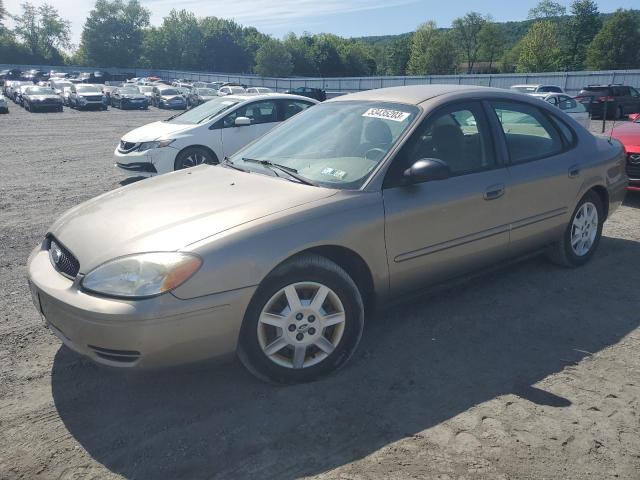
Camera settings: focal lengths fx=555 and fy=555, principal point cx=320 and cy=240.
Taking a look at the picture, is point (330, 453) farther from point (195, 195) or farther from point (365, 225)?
point (195, 195)

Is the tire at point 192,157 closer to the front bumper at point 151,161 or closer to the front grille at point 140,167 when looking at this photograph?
the front bumper at point 151,161

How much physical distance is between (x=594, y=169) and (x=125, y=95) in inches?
1398

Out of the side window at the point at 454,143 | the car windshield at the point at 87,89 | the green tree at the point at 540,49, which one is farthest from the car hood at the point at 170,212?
the green tree at the point at 540,49

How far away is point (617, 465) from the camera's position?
8.36ft

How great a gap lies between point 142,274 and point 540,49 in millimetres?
90345

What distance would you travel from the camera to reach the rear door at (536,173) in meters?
4.19

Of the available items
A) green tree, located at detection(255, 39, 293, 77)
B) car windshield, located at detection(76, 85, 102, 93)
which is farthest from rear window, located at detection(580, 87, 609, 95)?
green tree, located at detection(255, 39, 293, 77)

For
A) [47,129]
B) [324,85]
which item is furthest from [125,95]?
[324,85]

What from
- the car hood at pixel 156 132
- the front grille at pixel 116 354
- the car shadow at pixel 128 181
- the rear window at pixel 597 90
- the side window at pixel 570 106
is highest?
the rear window at pixel 597 90

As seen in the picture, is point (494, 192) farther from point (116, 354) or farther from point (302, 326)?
point (116, 354)

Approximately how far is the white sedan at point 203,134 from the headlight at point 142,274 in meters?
6.47

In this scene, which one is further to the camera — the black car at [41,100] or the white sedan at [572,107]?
the black car at [41,100]

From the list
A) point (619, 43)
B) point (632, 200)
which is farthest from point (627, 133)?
point (619, 43)

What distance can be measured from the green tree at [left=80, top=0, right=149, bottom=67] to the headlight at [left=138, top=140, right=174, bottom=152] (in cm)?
11754
